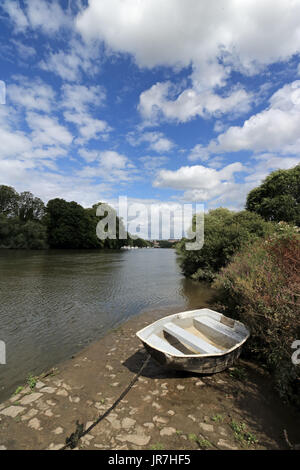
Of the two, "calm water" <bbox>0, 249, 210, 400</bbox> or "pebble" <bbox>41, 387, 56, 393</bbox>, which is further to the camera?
"calm water" <bbox>0, 249, 210, 400</bbox>

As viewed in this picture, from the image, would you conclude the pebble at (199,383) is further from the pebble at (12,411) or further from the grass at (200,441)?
the pebble at (12,411)

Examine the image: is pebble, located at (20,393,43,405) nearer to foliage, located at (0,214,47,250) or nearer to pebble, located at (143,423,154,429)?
pebble, located at (143,423,154,429)

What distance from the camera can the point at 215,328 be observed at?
6.07 m

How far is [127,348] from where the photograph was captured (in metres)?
6.34

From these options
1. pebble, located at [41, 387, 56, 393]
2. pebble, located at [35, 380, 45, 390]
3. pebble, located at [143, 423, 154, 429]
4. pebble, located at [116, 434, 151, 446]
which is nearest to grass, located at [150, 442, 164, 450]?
pebble, located at [116, 434, 151, 446]

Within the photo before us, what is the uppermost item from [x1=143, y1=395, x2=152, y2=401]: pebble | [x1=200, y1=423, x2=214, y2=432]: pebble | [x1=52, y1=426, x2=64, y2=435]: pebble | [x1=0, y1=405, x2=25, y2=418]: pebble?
[x1=52, y1=426, x2=64, y2=435]: pebble

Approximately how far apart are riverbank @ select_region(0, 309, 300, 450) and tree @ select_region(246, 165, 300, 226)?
19.4 metres

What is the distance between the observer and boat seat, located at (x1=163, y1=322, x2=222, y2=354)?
4.75m

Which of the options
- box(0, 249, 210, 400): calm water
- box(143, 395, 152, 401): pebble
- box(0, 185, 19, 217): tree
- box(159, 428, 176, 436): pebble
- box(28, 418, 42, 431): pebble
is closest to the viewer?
box(159, 428, 176, 436): pebble

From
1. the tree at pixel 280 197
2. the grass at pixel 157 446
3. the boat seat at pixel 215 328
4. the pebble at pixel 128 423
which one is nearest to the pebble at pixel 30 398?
the pebble at pixel 128 423

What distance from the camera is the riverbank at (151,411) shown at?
3141 millimetres

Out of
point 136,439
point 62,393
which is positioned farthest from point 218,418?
point 62,393

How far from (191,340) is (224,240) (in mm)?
10422

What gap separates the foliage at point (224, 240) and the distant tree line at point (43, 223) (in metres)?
38.6
